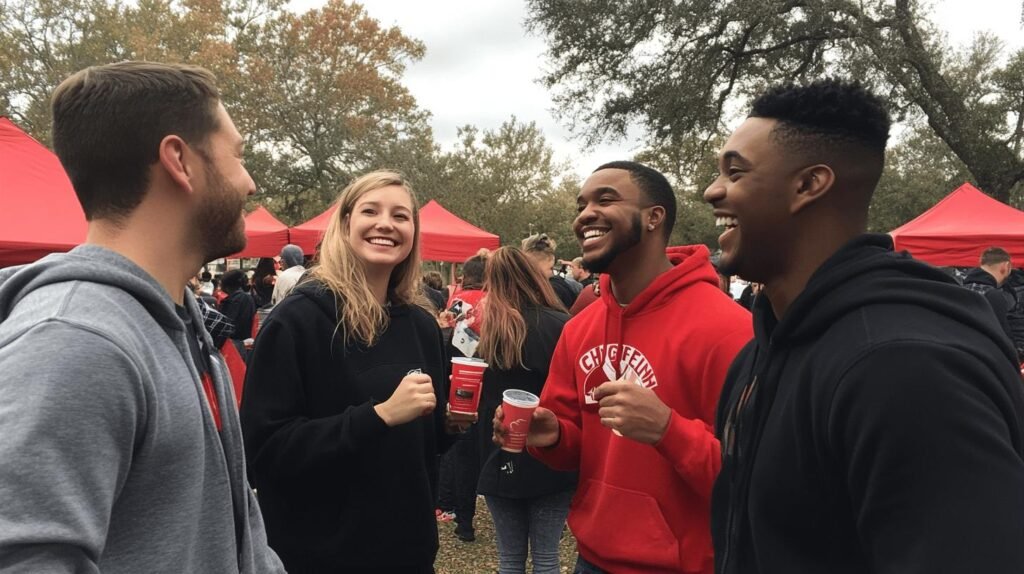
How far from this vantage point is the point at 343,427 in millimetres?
2271

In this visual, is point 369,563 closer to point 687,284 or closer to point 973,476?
point 687,284

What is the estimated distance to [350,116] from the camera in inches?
1057

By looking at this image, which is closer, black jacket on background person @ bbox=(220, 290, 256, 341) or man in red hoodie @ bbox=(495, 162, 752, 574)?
man in red hoodie @ bbox=(495, 162, 752, 574)

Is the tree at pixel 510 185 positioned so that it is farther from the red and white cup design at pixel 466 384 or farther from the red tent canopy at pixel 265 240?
the red and white cup design at pixel 466 384

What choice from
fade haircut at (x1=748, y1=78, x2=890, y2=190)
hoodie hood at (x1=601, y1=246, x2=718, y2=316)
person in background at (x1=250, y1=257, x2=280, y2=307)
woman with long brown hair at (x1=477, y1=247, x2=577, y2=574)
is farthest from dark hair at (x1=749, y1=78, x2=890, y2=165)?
person in background at (x1=250, y1=257, x2=280, y2=307)

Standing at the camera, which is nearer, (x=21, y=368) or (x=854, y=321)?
(x=21, y=368)

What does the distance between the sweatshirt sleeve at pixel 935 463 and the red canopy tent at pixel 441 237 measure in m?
10.7

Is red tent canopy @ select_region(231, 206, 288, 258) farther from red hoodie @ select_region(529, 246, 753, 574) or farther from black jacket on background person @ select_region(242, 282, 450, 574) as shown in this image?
red hoodie @ select_region(529, 246, 753, 574)

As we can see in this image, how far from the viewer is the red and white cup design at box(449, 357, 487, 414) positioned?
8.46 feet

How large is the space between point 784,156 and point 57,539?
4.96ft

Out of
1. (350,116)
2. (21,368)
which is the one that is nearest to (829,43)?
(21,368)

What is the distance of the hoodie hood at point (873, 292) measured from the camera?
1104mm

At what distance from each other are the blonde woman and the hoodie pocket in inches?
26.1

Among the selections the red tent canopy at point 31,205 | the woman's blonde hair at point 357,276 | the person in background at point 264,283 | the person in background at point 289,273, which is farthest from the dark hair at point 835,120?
the person in background at point 264,283
